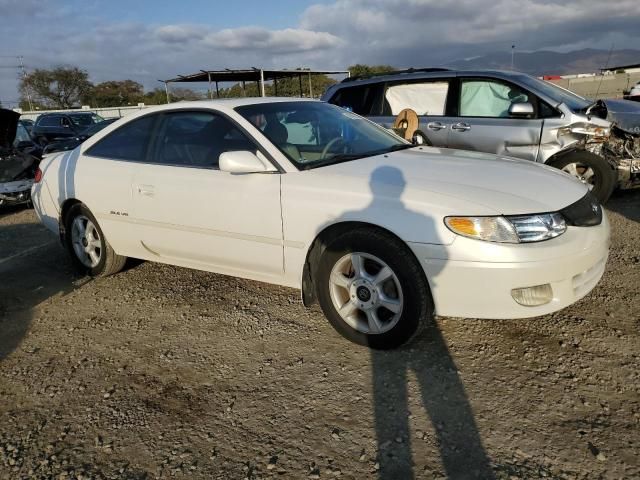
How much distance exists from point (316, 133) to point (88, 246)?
2338 mm

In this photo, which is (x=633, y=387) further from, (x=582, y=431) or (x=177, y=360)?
(x=177, y=360)

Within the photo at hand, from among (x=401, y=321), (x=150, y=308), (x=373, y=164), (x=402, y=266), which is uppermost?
(x=373, y=164)

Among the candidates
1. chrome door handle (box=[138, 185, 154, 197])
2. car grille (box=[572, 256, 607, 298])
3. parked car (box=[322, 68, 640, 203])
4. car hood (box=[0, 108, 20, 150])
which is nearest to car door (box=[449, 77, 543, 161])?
parked car (box=[322, 68, 640, 203])

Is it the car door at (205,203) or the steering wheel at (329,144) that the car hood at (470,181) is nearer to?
the steering wheel at (329,144)

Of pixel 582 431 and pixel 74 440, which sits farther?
pixel 74 440

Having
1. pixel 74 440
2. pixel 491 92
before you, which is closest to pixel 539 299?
pixel 74 440

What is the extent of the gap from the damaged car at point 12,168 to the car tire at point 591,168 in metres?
7.89

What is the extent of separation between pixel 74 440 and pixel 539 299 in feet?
8.14

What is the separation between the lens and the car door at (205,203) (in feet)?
11.0

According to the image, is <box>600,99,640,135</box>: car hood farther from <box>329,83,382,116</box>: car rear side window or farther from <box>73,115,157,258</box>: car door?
<box>73,115,157,258</box>: car door

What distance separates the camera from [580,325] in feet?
10.7

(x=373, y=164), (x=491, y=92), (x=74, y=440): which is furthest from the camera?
(x=491, y=92)

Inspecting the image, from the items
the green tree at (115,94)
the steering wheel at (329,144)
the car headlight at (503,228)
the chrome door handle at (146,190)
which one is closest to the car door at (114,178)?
the chrome door handle at (146,190)

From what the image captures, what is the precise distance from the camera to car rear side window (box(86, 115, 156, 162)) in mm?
4062
